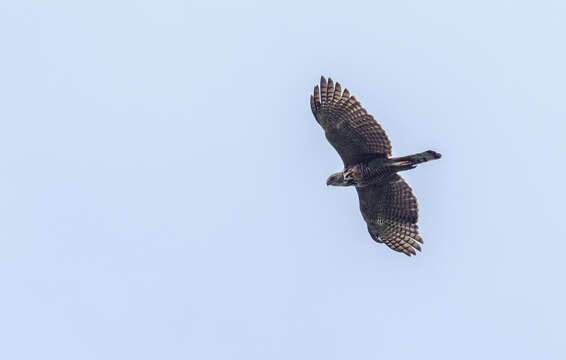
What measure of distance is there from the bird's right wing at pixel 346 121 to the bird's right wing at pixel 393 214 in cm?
134

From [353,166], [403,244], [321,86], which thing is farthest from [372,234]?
[321,86]

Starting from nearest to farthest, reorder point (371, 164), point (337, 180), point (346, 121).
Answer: point (346, 121) → point (371, 164) → point (337, 180)

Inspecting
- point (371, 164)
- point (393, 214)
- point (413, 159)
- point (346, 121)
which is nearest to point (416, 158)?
point (413, 159)

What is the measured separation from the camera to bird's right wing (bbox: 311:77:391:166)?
22.9 meters

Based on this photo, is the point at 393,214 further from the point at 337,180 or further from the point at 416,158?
the point at 416,158

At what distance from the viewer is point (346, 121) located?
23016 mm

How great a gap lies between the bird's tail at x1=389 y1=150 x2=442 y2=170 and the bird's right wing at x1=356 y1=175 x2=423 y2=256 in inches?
46.3

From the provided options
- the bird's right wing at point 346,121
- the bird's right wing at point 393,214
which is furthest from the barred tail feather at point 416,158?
the bird's right wing at point 393,214

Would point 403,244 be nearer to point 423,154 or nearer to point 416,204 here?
point 416,204

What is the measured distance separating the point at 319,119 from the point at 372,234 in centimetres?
369

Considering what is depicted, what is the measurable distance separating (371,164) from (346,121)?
117cm

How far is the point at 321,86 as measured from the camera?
23125mm

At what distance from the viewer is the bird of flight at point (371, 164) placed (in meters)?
23.0

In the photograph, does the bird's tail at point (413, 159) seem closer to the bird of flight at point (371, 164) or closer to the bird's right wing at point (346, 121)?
the bird of flight at point (371, 164)
